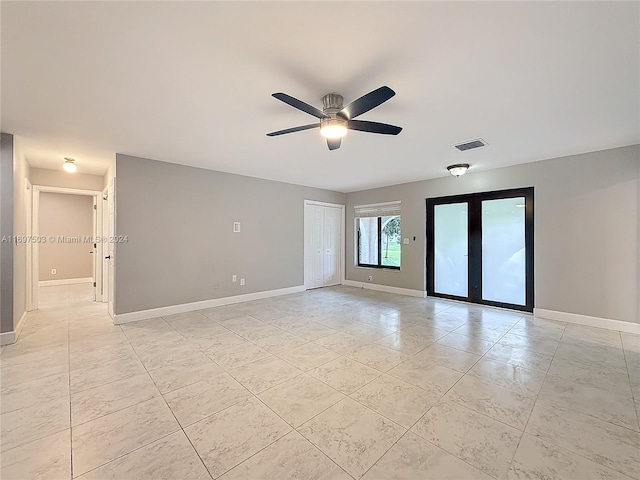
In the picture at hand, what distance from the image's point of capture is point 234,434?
176 cm

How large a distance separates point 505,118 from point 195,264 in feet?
16.1

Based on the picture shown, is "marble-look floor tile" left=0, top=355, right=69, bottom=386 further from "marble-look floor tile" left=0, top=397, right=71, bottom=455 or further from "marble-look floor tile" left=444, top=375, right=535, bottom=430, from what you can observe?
"marble-look floor tile" left=444, top=375, right=535, bottom=430

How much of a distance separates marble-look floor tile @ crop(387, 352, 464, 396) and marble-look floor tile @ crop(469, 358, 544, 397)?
245 mm

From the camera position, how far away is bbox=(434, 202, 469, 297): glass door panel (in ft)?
17.6

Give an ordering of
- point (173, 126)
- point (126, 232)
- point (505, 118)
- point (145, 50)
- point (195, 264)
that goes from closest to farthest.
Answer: point (145, 50) → point (505, 118) → point (173, 126) → point (126, 232) → point (195, 264)

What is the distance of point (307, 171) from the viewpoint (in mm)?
5125

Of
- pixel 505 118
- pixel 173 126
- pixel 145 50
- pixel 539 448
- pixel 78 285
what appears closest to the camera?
pixel 539 448

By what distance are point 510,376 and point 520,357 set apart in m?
0.56

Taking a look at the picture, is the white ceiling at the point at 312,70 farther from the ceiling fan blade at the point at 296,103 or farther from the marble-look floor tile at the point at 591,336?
the marble-look floor tile at the point at 591,336

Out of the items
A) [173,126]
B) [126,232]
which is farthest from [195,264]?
[173,126]

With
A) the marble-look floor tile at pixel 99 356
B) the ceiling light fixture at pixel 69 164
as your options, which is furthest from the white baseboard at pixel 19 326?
the ceiling light fixture at pixel 69 164

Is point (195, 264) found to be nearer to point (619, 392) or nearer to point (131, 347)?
point (131, 347)

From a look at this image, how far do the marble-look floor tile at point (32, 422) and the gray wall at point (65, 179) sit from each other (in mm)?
4725

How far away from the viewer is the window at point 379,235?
21.4ft
